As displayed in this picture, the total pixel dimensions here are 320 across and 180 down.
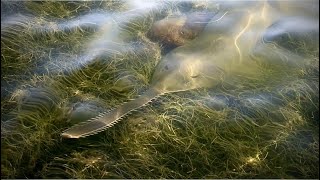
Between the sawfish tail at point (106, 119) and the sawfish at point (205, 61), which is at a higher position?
the sawfish at point (205, 61)

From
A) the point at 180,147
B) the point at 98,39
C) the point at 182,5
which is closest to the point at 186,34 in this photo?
the point at 182,5

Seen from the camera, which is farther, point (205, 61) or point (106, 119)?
point (205, 61)

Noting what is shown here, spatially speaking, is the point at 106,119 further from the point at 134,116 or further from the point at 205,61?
Answer: the point at 205,61

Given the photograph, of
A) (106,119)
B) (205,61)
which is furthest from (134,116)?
(205,61)

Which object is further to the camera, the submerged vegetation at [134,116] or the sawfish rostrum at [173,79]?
the sawfish rostrum at [173,79]

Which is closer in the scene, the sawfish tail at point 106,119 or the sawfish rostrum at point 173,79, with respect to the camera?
the sawfish tail at point 106,119
